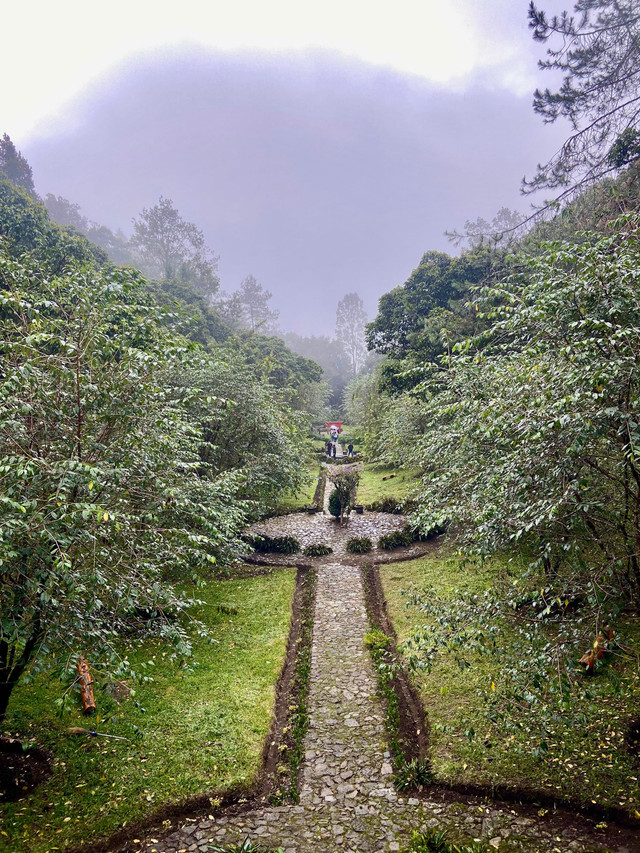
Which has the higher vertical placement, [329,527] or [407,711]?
[329,527]

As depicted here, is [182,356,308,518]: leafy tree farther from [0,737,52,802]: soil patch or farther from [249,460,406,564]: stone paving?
[0,737,52,802]: soil patch

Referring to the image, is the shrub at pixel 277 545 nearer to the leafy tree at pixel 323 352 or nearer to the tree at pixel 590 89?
the tree at pixel 590 89

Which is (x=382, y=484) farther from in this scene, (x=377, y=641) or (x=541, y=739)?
(x=541, y=739)

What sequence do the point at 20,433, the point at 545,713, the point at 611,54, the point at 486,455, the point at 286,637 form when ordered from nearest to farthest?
the point at 545,713, the point at 20,433, the point at 486,455, the point at 286,637, the point at 611,54

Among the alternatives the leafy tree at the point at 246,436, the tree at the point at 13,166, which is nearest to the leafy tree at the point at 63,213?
the tree at the point at 13,166

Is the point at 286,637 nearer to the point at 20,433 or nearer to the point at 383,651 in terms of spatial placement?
the point at 383,651

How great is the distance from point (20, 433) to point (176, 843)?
16.6ft

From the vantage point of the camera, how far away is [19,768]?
6.05m

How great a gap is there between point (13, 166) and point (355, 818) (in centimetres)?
6846

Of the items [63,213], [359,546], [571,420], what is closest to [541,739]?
[571,420]

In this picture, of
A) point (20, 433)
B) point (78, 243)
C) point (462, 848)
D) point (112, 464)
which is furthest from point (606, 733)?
point (78, 243)

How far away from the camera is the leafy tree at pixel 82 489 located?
14.2 ft

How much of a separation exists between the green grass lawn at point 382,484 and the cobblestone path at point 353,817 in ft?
51.7

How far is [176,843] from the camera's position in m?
5.34
